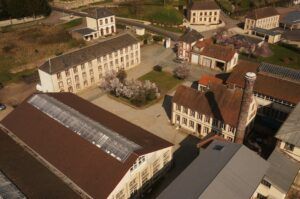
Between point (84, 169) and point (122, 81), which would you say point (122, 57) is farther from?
point (84, 169)

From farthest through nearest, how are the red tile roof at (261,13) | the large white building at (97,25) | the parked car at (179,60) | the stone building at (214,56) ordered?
the red tile roof at (261,13)
the large white building at (97,25)
the parked car at (179,60)
the stone building at (214,56)

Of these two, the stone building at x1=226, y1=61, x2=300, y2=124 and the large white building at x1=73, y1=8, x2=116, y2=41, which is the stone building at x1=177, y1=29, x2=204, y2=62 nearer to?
the stone building at x1=226, y1=61, x2=300, y2=124

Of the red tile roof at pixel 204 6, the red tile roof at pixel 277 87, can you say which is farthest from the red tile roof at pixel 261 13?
the red tile roof at pixel 277 87

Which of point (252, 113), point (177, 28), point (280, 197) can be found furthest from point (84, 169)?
point (177, 28)

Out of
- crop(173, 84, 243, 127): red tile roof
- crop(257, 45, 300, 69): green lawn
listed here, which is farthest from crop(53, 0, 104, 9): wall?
crop(173, 84, 243, 127): red tile roof

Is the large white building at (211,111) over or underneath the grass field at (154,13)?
underneath

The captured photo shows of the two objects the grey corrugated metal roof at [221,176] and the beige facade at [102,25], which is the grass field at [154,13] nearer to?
the beige facade at [102,25]

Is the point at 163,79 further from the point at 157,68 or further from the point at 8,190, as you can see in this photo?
the point at 8,190
